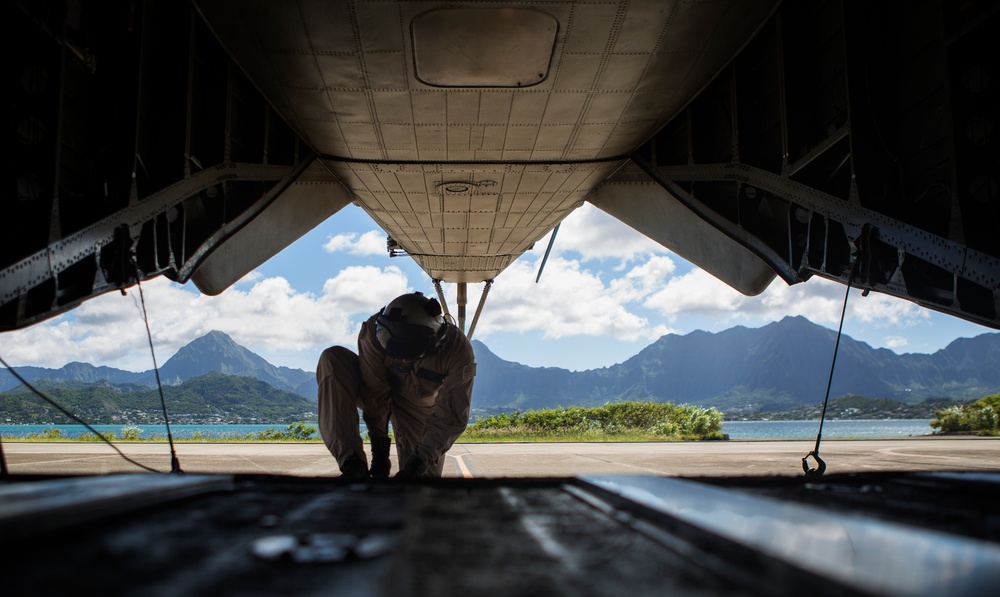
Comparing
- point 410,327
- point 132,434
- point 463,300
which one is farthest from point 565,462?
point 132,434

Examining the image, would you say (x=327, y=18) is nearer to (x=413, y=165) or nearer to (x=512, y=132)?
(x=512, y=132)

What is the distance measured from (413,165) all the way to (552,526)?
474cm

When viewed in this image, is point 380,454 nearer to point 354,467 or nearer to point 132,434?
point 354,467

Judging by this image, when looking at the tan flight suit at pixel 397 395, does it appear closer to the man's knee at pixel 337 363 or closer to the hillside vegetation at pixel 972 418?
the man's knee at pixel 337 363

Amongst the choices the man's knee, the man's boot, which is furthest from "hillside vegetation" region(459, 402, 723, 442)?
the man's boot

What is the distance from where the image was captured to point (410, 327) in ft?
13.2

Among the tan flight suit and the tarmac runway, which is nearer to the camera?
the tan flight suit

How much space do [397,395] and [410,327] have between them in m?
1.00

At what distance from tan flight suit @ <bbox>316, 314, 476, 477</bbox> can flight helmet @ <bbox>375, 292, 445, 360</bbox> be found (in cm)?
20

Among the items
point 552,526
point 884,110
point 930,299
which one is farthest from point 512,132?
point 552,526

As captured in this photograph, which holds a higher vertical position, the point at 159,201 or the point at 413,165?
the point at 413,165

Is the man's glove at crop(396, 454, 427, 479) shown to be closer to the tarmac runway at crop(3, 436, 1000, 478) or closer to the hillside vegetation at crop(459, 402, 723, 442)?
the tarmac runway at crop(3, 436, 1000, 478)

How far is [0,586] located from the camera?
98cm

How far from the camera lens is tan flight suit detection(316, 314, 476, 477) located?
419cm
